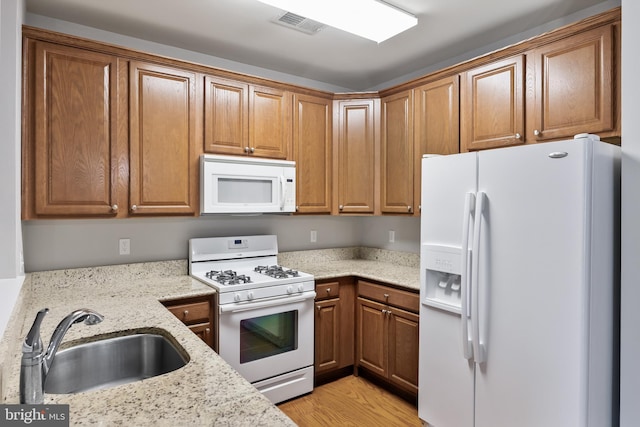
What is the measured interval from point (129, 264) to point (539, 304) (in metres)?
2.54

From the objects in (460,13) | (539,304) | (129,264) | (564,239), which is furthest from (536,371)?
(129,264)

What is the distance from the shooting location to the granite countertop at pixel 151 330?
3.24 feet

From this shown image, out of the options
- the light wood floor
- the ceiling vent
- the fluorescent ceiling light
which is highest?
the ceiling vent

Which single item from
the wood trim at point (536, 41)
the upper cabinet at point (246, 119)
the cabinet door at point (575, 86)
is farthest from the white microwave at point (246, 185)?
the cabinet door at point (575, 86)

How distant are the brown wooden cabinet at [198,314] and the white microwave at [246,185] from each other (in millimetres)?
607

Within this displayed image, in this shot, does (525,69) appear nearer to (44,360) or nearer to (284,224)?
(284,224)

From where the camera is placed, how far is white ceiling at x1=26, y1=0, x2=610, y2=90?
89.7 inches

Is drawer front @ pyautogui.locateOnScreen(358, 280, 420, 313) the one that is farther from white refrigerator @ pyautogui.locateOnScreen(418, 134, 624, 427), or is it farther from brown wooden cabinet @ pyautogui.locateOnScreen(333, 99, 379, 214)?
brown wooden cabinet @ pyautogui.locateOnScreen(333, 99, 379, 214)

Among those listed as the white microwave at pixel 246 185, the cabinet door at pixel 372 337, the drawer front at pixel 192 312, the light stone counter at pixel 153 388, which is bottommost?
the cabinet door at pixel 372 337

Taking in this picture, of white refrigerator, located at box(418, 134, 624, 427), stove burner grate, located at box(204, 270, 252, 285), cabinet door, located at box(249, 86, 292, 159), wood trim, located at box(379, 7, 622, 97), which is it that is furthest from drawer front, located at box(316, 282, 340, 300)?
wood trim, located at box(379, 7, 622, 97)

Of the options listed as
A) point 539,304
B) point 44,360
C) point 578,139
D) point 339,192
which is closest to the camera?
point 44,360

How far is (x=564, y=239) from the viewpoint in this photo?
1659 mm

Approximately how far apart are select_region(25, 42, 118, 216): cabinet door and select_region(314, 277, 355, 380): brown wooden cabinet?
1.60 metres

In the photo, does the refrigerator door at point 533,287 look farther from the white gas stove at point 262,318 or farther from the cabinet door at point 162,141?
the cabinet door at point 162,141
